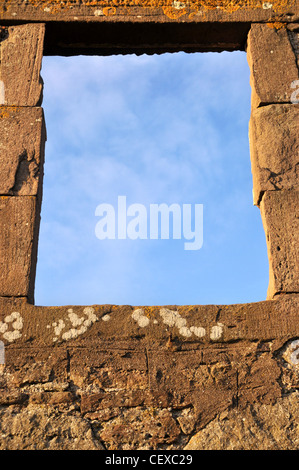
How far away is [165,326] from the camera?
12.1 feet

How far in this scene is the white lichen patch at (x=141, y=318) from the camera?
370cm

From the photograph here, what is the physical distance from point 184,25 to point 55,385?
310 cm

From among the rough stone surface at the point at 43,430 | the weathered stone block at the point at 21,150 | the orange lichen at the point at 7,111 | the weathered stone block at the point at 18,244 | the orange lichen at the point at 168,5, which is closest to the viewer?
the rough stone surface at the point at 43,430

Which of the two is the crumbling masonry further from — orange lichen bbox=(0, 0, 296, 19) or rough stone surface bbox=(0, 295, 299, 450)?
orange lichen bbox=(0, 0, 296, 19)

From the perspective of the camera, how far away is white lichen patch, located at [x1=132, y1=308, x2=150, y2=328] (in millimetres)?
3703

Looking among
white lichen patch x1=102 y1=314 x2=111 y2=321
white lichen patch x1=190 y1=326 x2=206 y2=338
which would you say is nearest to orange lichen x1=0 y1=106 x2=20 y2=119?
white lichen patch x1=102 y1=314 x2=111 y2=321

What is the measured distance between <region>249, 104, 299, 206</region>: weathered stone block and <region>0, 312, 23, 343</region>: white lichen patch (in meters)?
2.00

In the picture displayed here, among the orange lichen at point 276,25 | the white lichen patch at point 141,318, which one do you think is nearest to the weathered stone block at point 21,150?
the white lichen patch at point 141,318

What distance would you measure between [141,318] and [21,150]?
1.62 metres

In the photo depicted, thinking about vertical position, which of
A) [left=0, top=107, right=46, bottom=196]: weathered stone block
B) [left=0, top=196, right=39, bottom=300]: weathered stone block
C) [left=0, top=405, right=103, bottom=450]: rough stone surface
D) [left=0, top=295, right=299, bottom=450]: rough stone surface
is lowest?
[left=0, top=405, right=103, bottom=450]: rough stone surface

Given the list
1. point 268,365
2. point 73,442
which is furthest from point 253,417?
point 73,442

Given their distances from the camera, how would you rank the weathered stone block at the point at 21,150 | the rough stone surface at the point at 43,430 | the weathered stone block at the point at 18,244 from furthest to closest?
the weathered stone block at the point at 21,150, the weathered stone block at the point at 18,244, the rough stone surface at the point at 43,430

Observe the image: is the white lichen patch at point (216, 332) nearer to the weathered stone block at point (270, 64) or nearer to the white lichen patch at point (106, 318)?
the white lichen patch at point (106, 318)

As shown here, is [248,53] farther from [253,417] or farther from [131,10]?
[253,417]
